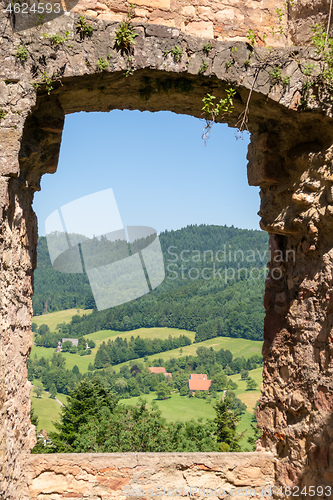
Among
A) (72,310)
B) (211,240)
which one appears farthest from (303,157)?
(72,310)

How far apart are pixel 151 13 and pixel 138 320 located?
32.4m

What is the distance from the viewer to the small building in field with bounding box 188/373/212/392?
26.4 metres

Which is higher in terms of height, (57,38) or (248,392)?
(57,38)

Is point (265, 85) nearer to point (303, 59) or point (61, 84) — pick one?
point (303, 59)

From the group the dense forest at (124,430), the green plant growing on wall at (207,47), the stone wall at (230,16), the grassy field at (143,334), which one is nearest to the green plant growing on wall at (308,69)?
the stone wall at (230,16)

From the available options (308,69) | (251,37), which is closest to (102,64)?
(251,37)

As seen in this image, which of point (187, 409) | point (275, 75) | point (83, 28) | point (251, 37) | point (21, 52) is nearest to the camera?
point (21, 52)

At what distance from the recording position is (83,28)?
3.57 m

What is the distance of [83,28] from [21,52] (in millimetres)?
493

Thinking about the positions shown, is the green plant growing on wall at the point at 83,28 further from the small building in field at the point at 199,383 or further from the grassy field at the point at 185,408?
the small building in field at the point at 199,383

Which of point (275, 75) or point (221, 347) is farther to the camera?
point (221, 347)

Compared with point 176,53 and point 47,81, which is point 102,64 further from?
point 176,53

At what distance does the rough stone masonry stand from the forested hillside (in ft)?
77.1

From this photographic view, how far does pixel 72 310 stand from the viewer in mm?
38062
